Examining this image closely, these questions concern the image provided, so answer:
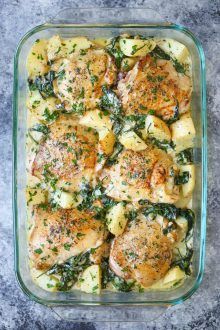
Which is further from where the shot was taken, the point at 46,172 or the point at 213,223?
the point at 213,223

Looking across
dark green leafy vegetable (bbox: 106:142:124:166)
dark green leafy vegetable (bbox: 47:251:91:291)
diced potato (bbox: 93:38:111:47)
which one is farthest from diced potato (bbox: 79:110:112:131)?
dark green leafy vegetable (bbox: 47:251:91:291)

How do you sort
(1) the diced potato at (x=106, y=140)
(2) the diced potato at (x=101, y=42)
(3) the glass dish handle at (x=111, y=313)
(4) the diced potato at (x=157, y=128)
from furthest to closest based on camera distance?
(3) the glass dish handle at (x=111, y=313) → (2) the diced potato at (x=101, y=42) → (1) the diced potato at (x=106, y=140) → (4) the diced potato at (x=157, y=128)

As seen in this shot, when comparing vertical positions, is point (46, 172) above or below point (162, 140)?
below

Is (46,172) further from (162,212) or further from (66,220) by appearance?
(162,212)

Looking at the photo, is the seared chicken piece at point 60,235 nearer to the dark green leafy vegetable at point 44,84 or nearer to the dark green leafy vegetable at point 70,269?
the dark green leafy vegetable at point 70,269

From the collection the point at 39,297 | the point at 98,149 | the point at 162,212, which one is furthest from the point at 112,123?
the point at 39,297

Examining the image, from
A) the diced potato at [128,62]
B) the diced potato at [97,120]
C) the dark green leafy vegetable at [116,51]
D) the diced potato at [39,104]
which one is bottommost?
the diced potato at [97,120]


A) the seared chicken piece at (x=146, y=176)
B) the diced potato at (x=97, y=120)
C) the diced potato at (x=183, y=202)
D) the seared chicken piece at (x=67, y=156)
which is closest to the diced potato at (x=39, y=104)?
the seared chicken piece at (x=67, y=156)
